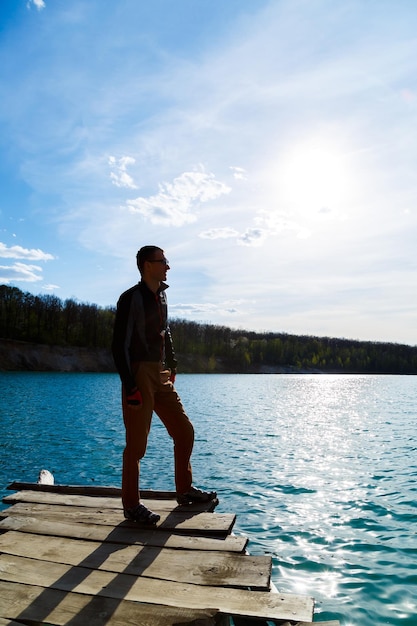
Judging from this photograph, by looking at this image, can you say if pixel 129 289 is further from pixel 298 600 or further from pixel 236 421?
pixel 236 421

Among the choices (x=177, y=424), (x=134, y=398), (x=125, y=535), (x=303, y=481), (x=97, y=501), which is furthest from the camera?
(x=303, y=481)

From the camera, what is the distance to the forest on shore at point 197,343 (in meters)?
109

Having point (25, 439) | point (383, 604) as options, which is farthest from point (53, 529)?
point (25, 439)

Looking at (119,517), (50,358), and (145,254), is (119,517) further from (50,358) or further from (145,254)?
(50,358)

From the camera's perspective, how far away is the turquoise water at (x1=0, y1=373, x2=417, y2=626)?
6500 mm

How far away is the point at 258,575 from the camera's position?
4.17 metres

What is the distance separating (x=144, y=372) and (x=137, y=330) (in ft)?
1.77

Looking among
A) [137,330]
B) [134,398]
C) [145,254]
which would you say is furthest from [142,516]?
A: [145,254]

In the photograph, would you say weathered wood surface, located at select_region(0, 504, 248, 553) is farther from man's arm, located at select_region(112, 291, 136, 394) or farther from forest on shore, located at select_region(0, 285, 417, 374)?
forest on shore, located at select_region(0, 285, 417, 374)

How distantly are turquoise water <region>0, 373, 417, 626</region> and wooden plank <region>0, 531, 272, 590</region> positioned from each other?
1.95 m

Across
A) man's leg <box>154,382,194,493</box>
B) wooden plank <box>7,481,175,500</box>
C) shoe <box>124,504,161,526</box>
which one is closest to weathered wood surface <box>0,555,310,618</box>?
shoe <box>124,504,161,526</box>

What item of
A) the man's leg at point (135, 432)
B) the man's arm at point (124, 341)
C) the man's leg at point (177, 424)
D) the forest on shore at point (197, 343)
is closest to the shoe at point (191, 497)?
the man's leg at point (177, 424)

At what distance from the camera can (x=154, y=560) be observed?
4.57m

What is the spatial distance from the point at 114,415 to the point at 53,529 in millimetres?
25995
